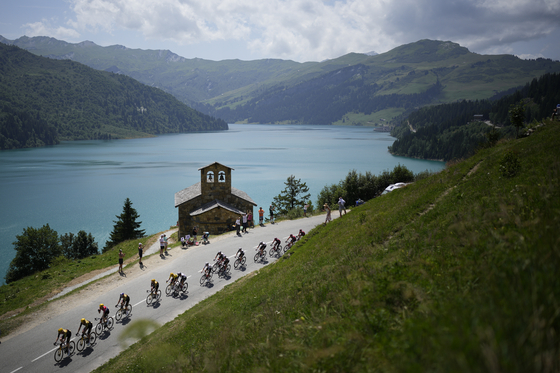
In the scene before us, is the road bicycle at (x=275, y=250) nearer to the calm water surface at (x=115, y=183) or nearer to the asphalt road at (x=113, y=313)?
the asphalt road at (x=113, y=313)

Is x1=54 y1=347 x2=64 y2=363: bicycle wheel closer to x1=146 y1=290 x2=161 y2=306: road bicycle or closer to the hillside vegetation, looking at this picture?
the hillside vegetation

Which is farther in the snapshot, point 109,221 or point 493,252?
point 109,221

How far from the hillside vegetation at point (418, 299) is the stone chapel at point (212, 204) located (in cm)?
2196

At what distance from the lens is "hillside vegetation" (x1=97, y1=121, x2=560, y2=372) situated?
3.90m

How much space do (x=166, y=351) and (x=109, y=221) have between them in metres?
64.8

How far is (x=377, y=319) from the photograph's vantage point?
702cm

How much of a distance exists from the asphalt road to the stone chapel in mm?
7283

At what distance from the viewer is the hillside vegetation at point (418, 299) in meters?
3.90

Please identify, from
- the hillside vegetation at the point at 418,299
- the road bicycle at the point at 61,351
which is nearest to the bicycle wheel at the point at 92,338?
the road bicycle at the point at 61,351

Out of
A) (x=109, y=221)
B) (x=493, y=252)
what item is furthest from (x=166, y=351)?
(x=109, y=221)

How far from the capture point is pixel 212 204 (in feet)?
131

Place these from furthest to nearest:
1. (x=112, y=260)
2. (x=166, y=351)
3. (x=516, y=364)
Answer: (x=112, y=260) → (x=166, y=351) → (x=516, y=364)

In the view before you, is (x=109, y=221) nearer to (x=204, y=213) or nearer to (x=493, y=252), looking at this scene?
(x=204, y=213)

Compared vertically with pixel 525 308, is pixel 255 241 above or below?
below
